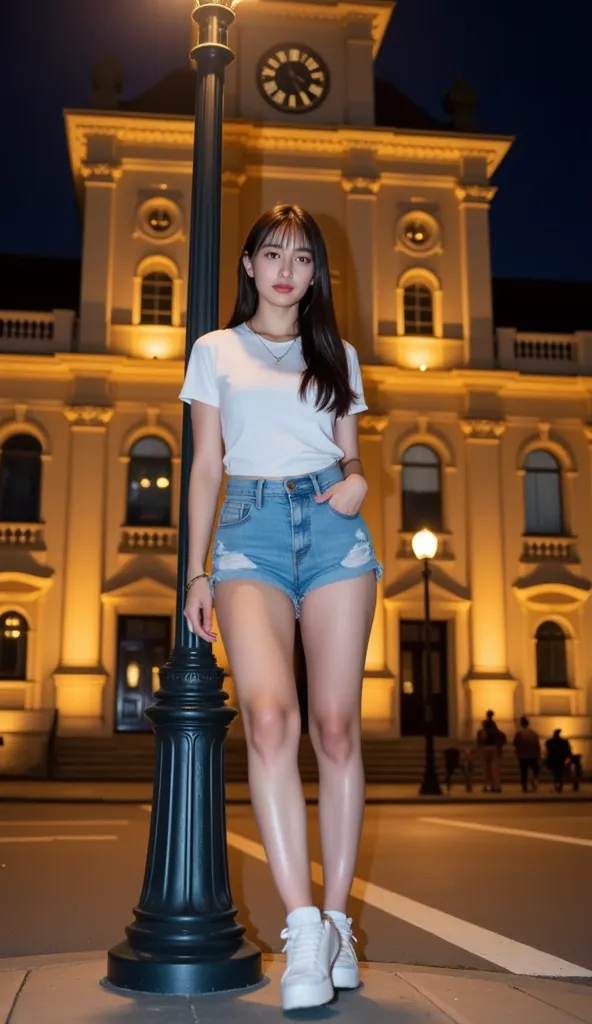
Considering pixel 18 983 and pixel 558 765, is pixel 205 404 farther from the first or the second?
pixel 558 765

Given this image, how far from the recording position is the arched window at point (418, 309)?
98.7 feet

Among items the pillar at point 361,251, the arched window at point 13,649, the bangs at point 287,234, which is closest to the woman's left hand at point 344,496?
the bangs at point 287,234

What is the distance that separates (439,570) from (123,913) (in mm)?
21592

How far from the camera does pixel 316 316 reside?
400 cm

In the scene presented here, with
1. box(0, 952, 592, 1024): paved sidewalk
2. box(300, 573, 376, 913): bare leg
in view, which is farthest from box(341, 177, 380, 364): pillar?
box(300, 573, 376, 913): bare leg

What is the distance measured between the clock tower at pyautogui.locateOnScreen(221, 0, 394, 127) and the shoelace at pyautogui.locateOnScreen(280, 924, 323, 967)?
2910 centimetres

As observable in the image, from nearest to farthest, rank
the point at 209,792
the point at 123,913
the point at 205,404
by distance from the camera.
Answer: the point at 205,404
the point at 209,792
the point at 123,913

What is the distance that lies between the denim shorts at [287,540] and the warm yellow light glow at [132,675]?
23.8m

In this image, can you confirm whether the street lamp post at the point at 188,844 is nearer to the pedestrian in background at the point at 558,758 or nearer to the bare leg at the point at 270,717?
the bare leg at the point at 270,717

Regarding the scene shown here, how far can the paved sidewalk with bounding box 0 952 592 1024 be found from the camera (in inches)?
137

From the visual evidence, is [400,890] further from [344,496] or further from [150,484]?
[150,484]

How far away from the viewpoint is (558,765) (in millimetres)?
22453

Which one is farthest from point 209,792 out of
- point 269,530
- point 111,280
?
point 111,280

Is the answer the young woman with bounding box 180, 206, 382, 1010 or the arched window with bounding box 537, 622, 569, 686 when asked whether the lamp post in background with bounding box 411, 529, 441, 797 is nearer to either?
the arched window with bounding box 537, 622, 569, 686
